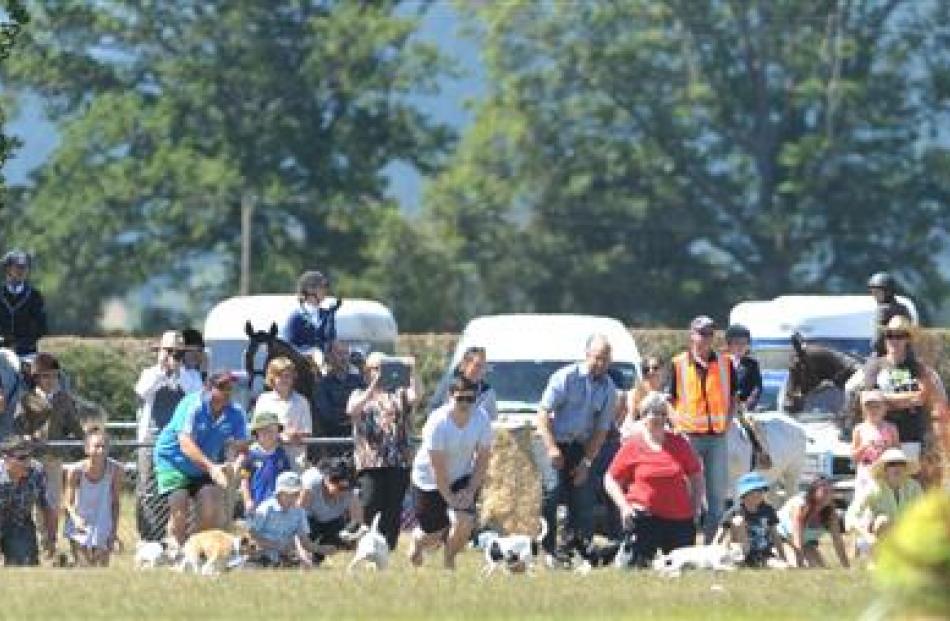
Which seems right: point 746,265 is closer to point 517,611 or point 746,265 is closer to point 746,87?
point 746,87

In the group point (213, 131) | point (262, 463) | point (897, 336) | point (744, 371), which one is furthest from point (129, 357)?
point (213, 131)

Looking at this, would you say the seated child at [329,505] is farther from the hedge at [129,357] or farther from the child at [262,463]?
the hedge at [129,357]

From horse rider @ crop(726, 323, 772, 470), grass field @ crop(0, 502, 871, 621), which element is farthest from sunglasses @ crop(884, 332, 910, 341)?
grass field @ crop(0, 502, 871, 621)

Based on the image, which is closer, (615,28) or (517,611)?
(517,611)

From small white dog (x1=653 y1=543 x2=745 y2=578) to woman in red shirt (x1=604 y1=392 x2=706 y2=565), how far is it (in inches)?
26.1

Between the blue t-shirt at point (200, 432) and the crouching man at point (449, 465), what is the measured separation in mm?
1346

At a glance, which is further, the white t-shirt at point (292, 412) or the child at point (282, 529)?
the white t-shirt at point (292, 412)

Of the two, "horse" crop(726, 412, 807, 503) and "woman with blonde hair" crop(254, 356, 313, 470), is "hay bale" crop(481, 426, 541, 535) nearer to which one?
"woman with blonde hair" crop(254, 356, 313, 470)

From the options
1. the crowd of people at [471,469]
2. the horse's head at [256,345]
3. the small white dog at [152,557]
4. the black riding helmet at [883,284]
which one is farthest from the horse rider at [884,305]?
the small white dog at [152,557]

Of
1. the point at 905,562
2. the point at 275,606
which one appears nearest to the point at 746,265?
the point at 275,606

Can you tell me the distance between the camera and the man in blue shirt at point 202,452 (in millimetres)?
21547

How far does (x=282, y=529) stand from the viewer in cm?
2122

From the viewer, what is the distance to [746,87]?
7350 cm

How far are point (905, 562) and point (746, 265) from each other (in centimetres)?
6667
